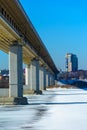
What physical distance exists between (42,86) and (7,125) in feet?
244

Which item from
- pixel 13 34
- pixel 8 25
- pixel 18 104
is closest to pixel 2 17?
pixel 8 25

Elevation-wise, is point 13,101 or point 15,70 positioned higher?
point 15,70

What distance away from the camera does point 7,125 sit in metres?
20.6

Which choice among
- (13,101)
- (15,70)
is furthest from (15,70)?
(13,101)

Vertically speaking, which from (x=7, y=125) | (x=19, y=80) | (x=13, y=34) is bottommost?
(x=7, y=125)

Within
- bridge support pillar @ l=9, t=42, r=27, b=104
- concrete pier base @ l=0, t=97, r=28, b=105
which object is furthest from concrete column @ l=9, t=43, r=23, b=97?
concrete pier base @ l=0, t=97, r=28, b=105

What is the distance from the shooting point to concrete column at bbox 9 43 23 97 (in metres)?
40.9

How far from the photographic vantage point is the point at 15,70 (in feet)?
134

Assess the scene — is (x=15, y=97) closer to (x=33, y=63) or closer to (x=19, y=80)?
(x=19, y=80)

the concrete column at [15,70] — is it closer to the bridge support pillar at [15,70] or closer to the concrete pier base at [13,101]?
the bridge support pillar at [15,70]

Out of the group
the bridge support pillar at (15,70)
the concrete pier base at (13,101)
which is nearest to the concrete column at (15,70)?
the bridge support pillar at (15,70)

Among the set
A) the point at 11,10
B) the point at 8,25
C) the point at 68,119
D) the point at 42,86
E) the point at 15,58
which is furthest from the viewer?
the point at 42,86

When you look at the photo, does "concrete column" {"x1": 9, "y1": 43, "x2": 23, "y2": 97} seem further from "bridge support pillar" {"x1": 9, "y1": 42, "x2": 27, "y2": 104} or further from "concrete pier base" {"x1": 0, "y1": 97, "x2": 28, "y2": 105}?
"concrete pier base" {"x1": 0, "y1": 97, "x2": 28, "y2": 105}

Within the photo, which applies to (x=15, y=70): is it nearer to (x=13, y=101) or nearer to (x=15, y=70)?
(x=15, y=70)
